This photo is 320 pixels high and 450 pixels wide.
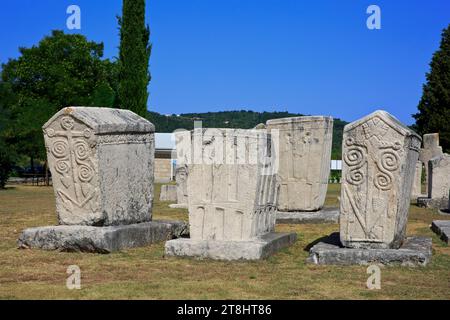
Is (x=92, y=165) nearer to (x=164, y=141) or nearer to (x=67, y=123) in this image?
(x=67, y=123)

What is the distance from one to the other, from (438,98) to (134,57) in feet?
71.7

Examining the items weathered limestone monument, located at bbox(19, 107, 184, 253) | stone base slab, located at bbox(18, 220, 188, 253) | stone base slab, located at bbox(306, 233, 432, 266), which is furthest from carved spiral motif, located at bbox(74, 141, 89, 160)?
stone base slab, located at bbox(306, 233, 432, 266)

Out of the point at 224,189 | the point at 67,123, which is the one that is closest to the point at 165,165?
the point at 67,123

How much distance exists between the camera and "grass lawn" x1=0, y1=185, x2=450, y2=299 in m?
6.31

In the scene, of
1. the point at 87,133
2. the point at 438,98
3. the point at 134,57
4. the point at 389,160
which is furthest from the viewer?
the point at 438,98

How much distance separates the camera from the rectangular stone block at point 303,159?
537 inches

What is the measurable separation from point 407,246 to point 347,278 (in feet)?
5.53

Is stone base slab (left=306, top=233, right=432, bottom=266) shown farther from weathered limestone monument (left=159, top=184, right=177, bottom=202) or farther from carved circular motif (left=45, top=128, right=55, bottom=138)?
weathered limestone monument (left=159, top=184, right=177, bottom=202)

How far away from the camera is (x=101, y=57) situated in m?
50.7

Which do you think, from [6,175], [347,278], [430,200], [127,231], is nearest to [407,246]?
[347,278]

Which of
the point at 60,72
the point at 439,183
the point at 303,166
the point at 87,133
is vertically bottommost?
the point at 439,183

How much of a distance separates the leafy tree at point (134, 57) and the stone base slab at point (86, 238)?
2004 cm

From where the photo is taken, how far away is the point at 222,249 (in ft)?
27.8

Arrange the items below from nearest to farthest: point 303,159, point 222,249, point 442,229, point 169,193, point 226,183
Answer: point 222,249 → point 226,183 → point 442,229 → point 303,159 → point 169,193
